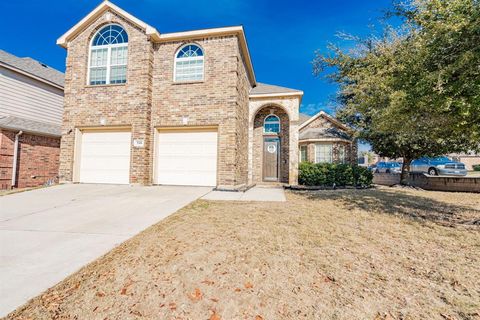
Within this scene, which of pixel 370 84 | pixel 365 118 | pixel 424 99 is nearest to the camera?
pixel 424 99

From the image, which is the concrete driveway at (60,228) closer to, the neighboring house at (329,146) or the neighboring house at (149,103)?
the neighboring house at (149,103)

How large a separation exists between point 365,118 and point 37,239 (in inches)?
580

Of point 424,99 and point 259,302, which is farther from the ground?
point 424,99

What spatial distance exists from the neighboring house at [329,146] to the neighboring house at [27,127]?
13.5m

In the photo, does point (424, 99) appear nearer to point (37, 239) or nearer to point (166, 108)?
point (37, 239)

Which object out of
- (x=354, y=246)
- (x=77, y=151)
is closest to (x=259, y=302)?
(x=354, y=246)

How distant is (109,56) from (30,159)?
19.6 feet

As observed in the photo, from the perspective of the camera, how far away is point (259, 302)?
2088 millimetres

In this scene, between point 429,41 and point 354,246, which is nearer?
point 354,246

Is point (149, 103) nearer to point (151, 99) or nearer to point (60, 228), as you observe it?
point (151, 99)

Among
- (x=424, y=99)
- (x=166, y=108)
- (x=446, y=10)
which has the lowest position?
(x=424, y=99)

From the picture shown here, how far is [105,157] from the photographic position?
9320mm

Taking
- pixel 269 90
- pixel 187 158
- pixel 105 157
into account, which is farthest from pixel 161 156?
pixel 269 90

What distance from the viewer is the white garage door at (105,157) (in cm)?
917
